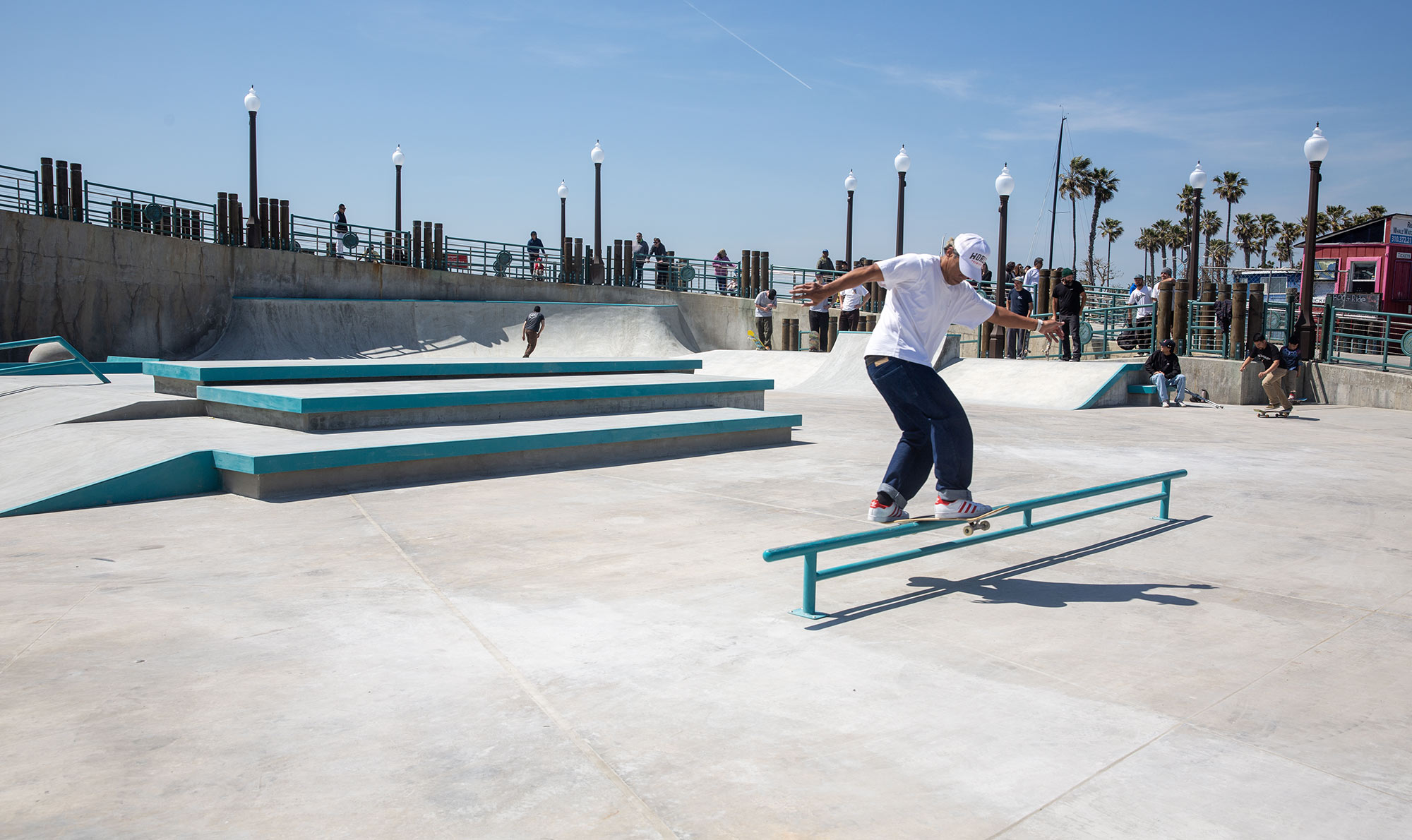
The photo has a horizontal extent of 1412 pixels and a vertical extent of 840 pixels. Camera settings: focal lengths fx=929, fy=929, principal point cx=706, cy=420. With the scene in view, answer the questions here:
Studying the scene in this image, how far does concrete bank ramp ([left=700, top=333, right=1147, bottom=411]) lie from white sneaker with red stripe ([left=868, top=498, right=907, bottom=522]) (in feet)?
33.7

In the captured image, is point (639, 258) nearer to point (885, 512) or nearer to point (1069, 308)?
point (1069, 308)

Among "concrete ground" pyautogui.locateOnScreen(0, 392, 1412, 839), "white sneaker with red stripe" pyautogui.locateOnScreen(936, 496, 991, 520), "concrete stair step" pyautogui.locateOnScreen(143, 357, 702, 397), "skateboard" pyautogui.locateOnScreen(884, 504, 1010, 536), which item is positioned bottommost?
"concrete ground" pyautogui.locateOnScreen(0, 392, 1412, 839)

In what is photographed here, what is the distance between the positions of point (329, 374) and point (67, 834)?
28.4 ft

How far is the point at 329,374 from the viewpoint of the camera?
1032 cm

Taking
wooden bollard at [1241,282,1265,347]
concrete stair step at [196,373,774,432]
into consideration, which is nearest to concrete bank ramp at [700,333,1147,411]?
wooden bollard at [1241,282,1265,347]

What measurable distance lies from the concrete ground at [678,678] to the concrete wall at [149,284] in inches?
572

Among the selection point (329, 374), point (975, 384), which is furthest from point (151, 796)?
point (975, 384)

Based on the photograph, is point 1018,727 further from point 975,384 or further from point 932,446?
point 975,384

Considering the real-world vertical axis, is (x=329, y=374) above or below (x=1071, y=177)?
below

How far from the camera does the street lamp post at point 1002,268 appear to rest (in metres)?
19.6

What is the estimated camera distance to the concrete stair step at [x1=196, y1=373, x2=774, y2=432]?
825 cm

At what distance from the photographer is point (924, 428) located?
194 inches

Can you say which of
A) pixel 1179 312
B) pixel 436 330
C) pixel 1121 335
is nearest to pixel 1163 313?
pixel 1179 312

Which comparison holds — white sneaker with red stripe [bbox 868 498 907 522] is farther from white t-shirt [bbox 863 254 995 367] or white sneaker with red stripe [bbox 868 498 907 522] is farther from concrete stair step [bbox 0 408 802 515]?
concrete stair step [bbox 0 408 802 515]
